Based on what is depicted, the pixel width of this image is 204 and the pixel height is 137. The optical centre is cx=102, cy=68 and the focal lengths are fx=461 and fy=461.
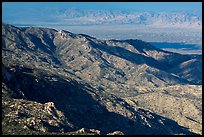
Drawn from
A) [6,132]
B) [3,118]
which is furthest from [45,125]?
[6,132]

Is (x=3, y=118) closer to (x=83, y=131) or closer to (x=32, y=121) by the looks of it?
(x=32, y=121)

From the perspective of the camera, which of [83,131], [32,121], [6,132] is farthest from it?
[32,121]

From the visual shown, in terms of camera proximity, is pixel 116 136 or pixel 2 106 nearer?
pixel 116 136

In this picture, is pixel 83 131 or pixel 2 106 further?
pixel 2 106

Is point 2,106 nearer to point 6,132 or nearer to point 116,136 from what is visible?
point 6,132

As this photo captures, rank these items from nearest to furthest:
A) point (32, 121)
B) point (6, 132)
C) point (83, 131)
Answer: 1. point (6, 132)
2. point (83, 131)
3. point (32, 121)

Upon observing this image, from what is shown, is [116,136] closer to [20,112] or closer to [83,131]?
[83,131]

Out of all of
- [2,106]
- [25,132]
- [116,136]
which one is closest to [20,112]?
[2,106]

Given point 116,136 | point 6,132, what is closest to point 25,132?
point 6,132
